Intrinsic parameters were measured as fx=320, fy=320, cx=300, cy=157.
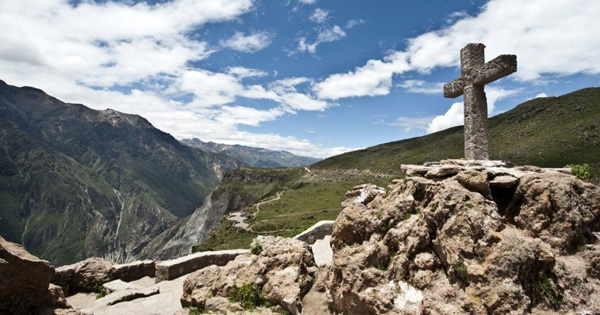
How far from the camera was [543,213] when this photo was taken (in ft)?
25.5

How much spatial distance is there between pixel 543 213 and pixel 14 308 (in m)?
13.0

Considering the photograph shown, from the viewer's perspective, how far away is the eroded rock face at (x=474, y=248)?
6539 mm

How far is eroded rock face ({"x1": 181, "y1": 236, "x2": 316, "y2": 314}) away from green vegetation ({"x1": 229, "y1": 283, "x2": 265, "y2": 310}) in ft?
0.41

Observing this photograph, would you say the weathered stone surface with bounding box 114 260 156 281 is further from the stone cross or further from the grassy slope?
the grassy slope

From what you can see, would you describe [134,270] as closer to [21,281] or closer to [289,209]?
[21,281]

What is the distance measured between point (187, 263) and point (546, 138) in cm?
7545

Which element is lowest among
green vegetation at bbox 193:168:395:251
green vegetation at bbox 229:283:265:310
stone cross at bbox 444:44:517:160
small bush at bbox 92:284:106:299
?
green vegetation at bbox 193:168:395:251

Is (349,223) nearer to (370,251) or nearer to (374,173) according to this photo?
(370,251)

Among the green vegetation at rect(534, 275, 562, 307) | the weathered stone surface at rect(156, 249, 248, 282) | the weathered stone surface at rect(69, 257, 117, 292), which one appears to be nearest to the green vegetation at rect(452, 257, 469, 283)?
the green vegetation at rect(534, 275, 562, 307)

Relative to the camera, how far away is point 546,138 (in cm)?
6550

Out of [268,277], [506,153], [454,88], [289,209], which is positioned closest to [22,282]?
[268,277]

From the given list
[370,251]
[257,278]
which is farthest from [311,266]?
[370,251]

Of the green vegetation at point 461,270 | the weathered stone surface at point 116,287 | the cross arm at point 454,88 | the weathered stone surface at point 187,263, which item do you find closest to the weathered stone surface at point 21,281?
the weathered stone surface at point 116,287

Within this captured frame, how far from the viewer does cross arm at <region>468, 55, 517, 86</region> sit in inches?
456
